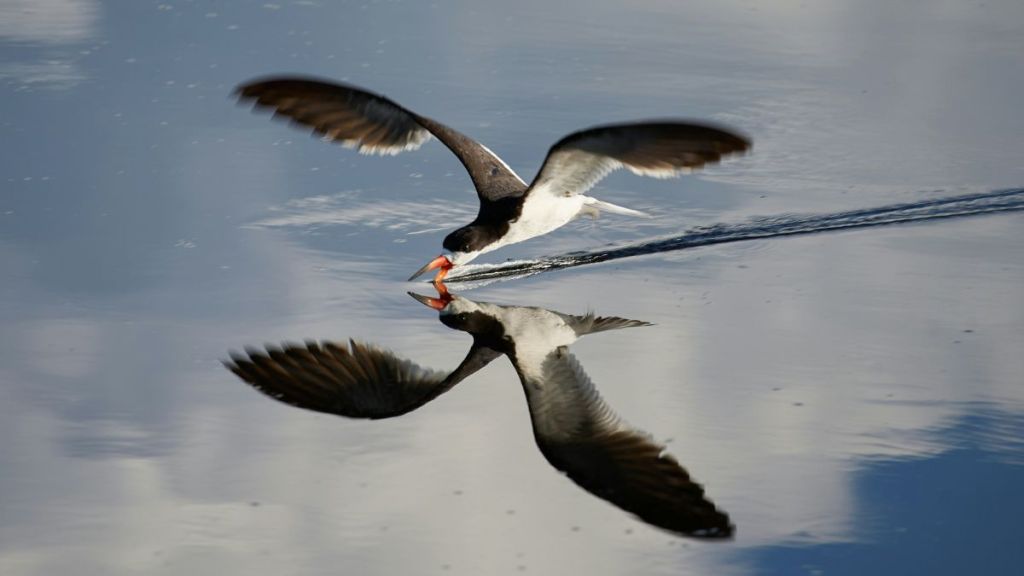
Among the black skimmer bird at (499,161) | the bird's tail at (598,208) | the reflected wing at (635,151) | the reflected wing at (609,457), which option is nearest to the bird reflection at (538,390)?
the reflected wing at (609,457)

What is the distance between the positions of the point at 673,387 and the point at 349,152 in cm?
285

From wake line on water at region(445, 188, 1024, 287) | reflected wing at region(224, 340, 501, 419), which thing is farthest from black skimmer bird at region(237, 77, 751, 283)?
reflected wing at region(224, 340, 501, 419)

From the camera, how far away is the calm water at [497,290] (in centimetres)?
426

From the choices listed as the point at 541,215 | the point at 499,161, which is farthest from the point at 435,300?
the point at 499,161

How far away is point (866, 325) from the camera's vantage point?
5.67 metres

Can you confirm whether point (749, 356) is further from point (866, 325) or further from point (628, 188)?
point (628, 188)

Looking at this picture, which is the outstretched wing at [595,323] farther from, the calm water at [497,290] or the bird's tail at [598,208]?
the bird's tail at [598,208]

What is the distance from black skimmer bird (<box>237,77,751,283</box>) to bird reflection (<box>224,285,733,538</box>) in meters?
0.35

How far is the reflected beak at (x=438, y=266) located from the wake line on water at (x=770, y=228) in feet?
0.53

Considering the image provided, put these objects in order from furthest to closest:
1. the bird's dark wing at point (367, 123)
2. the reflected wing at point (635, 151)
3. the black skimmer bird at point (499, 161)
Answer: the bird's dark wing at point (367, 123)
the black skimmer bird at point (499, 161)
the reflected wing at point (635, 151)

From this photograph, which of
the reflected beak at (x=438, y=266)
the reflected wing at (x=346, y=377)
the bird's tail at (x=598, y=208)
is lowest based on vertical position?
the reflected wing at (x=346, y=377)

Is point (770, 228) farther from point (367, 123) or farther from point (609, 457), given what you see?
point (609, 457)

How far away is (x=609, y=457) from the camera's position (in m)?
4.68

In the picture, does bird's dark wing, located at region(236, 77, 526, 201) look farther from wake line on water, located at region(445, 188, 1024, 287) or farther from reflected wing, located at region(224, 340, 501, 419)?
reflected wing, located at region(224, 340, 501, 419)
